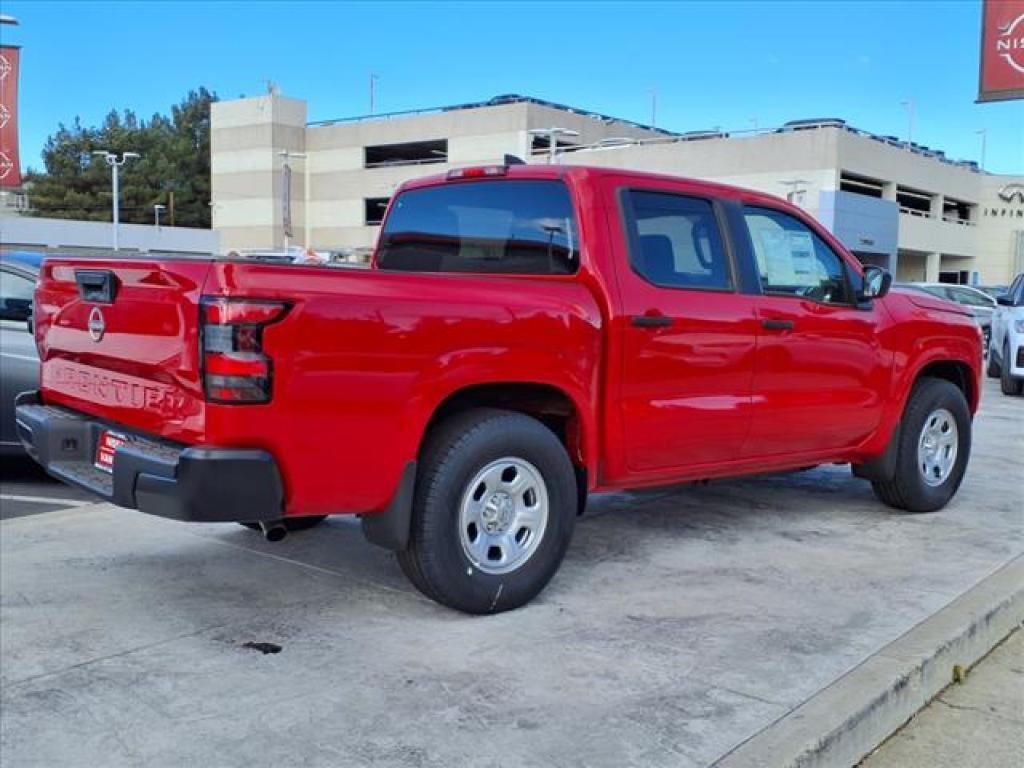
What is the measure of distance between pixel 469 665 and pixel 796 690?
1.17m

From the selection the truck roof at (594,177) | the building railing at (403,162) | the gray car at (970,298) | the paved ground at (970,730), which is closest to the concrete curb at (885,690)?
the paved ground at (970,730)

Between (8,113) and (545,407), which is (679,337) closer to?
(545,407)

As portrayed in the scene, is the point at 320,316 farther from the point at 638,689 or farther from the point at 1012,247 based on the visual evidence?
the point at 1012,247

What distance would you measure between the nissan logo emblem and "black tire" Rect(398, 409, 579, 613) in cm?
137

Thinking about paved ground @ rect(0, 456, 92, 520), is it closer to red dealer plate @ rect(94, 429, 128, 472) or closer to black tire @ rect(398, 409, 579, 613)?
red dealer plate @ rect(94, 429, 128, 472)

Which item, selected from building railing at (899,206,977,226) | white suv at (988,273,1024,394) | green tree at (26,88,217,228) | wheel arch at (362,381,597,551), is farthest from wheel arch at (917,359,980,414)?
green tree at (26,88,217,228)

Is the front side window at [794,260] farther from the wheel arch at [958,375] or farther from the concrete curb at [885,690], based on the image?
the concrete curb at [885,690]

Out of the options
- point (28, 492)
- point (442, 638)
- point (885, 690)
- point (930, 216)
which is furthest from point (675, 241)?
point (930, 216)

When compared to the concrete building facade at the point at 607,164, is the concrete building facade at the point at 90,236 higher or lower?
lower

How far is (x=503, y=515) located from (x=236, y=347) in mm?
1406

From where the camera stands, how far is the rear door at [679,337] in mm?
4602

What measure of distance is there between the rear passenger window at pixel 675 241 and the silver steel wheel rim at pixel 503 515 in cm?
114

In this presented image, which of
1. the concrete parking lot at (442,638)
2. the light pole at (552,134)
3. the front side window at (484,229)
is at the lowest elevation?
the concrete parking lot at (442,638)

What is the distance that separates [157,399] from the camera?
3738mm
